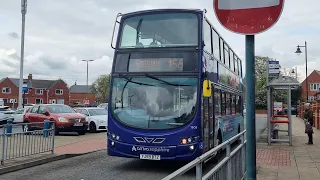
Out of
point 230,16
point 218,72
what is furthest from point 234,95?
point 230,16

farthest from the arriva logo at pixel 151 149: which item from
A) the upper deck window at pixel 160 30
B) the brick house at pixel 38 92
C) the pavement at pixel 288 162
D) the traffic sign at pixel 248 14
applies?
the brick house at pixel 38 92

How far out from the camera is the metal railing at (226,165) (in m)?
3.69

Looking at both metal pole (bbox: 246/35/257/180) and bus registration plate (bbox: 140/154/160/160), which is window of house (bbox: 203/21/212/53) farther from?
metal pole (bbox: 246/35/257/180)

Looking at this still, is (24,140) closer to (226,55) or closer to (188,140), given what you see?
(188,140)

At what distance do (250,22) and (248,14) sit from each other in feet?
0.24

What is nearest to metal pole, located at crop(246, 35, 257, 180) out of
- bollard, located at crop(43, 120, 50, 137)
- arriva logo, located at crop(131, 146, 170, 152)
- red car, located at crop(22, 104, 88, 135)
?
arriva logo, located at crop(131, 146, 170, 152)

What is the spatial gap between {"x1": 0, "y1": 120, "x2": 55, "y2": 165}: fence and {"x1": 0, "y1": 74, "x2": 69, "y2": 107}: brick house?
90669 mm

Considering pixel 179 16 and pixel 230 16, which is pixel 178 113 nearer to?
pixel 179 16

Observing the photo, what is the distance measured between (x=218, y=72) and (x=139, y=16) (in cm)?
306

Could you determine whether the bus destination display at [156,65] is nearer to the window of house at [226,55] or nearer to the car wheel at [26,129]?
the car wheel at [26,129]

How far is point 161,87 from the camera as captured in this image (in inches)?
376

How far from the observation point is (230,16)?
356 centimetres

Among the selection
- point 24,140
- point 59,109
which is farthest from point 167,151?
point 59,109

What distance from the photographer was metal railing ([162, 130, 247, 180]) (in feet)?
12.1
